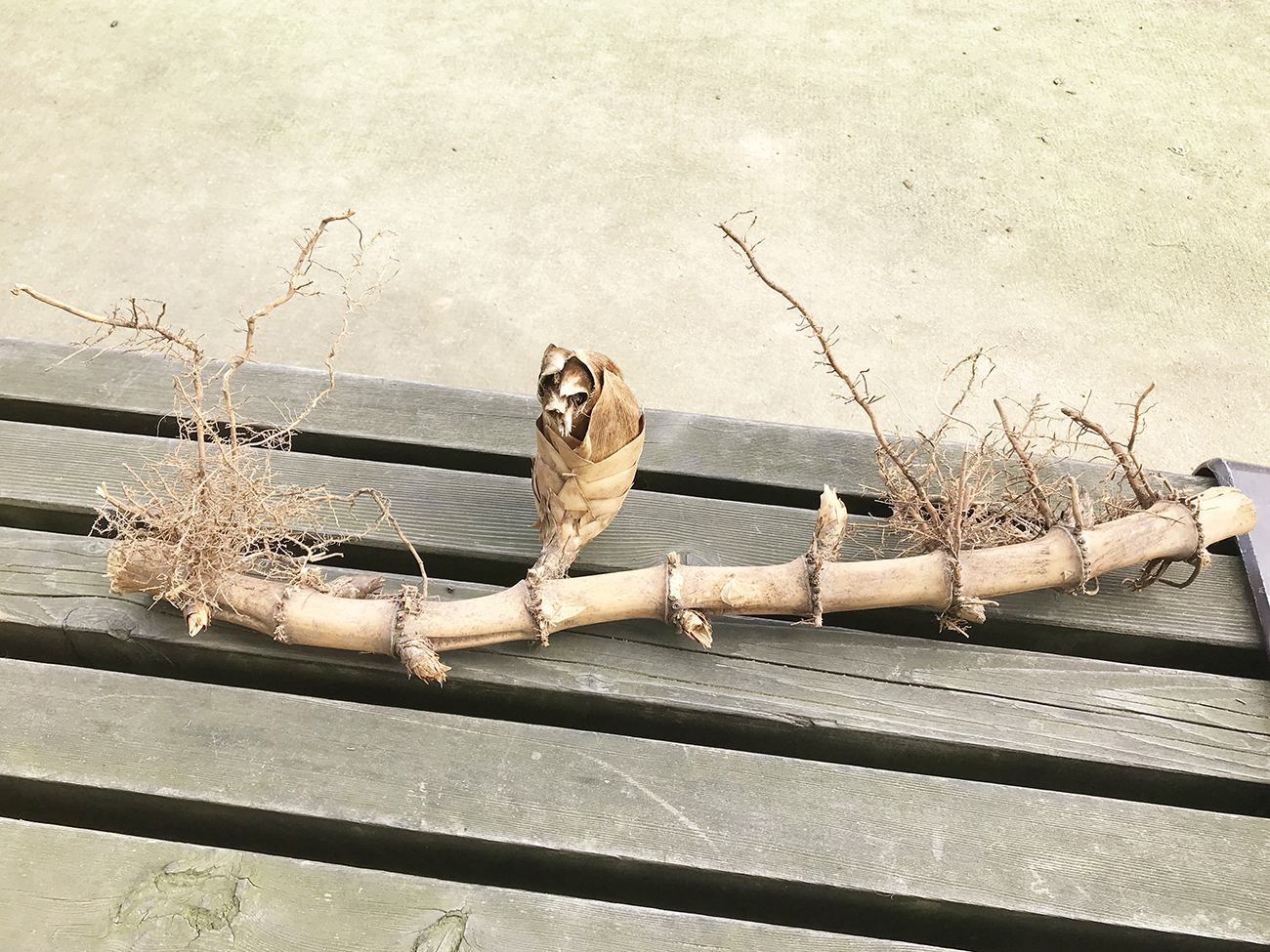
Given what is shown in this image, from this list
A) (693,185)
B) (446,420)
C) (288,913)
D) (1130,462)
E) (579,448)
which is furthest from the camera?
(693,185)

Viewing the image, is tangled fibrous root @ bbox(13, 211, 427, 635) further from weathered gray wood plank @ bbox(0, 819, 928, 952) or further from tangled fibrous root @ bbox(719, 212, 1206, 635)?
tangled fibrous root @ bbox(719, 212, 1206, 635)

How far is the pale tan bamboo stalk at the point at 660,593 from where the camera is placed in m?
1.19

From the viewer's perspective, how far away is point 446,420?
154 centimetres

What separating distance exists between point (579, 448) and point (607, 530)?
0.88 ft

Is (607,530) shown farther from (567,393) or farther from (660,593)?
(567,393)

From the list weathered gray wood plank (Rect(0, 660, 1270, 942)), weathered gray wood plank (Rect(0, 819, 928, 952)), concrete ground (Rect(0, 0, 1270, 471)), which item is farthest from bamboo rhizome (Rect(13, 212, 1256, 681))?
concrete ground (Rect(0, 0, 1270, 471))

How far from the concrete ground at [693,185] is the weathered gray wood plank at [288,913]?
5.12ft

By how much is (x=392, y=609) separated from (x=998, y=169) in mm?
2595

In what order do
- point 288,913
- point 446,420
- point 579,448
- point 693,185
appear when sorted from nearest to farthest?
point 288,913 < point 579,448 < point 446,420 < point 693,185

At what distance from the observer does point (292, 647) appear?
1251 mm

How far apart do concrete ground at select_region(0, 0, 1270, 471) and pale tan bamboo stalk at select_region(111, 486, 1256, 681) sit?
1184 mm

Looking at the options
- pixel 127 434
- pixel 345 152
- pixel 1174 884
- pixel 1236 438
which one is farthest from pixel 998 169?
pixel 127 434

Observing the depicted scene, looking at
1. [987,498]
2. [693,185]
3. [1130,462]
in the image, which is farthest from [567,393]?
[693,185]

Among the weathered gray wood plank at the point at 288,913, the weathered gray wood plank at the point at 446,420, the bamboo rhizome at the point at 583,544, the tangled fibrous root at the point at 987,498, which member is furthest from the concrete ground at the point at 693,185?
the weathered gray wood plank at the point at 288,913
